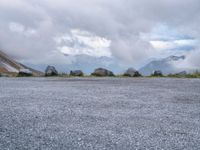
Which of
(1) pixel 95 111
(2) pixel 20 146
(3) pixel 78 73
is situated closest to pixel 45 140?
(2) pixel 20 146

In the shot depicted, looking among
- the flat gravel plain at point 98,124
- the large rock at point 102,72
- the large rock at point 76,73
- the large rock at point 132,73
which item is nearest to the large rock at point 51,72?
the large rock at point 76,73

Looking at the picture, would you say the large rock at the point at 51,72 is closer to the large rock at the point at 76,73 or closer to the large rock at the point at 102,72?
the large rock at the point at 76,73

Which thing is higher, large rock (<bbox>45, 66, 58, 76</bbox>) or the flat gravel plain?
large rock (<bbox>45, 66, 58, 76</bbox>)

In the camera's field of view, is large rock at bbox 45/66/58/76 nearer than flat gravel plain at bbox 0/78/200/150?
No

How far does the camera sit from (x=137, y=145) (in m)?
8.66

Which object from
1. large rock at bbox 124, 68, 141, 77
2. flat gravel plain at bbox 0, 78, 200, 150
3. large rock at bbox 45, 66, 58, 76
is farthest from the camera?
large rock at bbox 45, 66, 58, 76

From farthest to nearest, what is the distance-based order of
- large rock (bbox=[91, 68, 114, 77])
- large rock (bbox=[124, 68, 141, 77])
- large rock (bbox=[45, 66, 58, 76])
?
large rock (bbox=[91, 68, 114, 77]) → large rock (bbox=[45, 66, 58, 76]) → large rock (bbox=[124, 68, 141, 77])

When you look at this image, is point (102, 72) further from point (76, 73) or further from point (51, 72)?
point (51, 72)

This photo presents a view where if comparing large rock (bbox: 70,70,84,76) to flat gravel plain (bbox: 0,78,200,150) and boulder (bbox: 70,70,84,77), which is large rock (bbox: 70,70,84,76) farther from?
flat gravel plain (bbox: 0,78,200,150)

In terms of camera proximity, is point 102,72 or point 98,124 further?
point 102,72

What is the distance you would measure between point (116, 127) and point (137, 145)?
6.54 ft

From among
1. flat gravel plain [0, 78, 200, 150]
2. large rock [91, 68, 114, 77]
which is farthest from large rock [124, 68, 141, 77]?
flat gravel plain [0, 78, 200, 150]

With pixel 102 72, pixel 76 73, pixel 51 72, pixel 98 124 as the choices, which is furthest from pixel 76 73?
pixel 98 124

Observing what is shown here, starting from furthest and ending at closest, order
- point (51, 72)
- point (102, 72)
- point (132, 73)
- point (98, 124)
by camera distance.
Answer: point (102, 72), point (51, 72), point (132, 73), point (98, 124)
